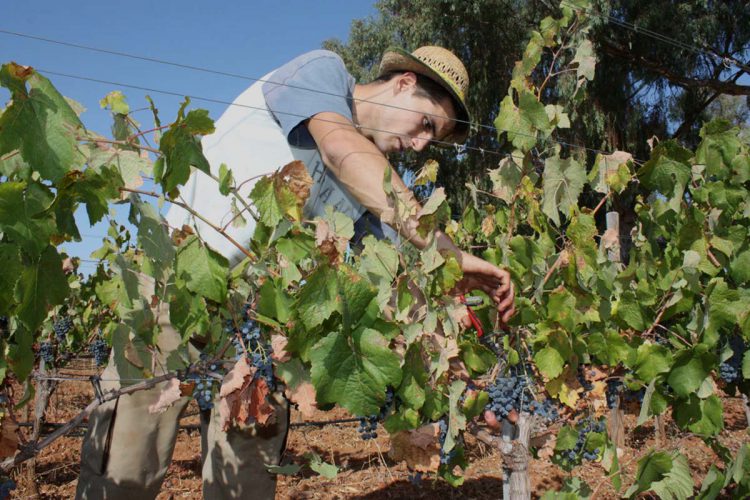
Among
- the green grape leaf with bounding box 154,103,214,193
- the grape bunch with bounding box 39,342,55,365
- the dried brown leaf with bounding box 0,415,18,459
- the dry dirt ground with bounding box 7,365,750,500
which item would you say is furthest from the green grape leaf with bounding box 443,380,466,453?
the grape bunch with bounding box 39,342,55,365

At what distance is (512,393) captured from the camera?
1.74 meters

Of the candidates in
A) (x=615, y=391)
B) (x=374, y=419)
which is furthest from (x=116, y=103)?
(x=615, y=391)

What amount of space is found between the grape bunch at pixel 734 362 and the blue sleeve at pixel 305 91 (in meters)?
1.77

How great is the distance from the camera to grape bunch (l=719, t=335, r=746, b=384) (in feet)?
8.15

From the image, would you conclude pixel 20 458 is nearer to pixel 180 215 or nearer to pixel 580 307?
pixel 180 215

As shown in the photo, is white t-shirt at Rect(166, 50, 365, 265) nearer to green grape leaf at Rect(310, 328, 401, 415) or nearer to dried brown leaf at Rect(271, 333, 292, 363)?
dried brown leaf at Rect(271, 333, 292, 363)

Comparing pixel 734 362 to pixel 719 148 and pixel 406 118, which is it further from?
pixel 406 118

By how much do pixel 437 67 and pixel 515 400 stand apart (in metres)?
1.01

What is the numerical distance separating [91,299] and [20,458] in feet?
14.9

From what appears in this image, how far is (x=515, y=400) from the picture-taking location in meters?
1.75

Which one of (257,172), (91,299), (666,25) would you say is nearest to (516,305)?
(257,172)

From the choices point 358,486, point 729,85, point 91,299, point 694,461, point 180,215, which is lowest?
point 358,486

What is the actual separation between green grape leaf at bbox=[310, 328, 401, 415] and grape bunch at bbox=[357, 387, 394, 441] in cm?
26

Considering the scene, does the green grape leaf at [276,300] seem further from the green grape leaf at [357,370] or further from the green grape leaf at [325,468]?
the green grape leaf at [325,468]
